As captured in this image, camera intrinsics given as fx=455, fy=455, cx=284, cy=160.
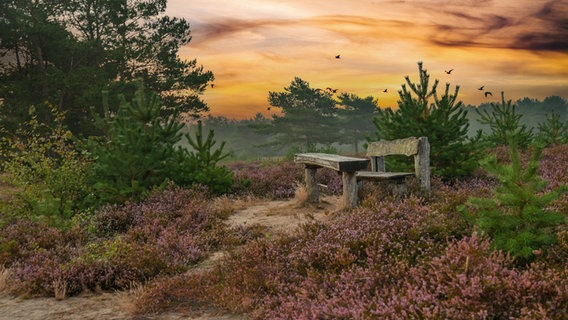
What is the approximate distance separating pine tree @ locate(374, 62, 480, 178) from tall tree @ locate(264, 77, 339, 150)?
50.1 meters

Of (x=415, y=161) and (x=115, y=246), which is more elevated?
(x=415, y=161)

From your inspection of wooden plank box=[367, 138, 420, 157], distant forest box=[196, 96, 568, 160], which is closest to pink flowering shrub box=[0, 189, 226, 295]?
wooden plank box=[367, 138, 420, 157]

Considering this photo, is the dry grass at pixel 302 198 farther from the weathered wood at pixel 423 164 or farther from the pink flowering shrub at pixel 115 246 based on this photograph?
the weathered wood at pixel 423 164

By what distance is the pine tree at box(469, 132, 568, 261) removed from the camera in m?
4.77

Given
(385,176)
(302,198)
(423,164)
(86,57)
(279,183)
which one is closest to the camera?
(385,176)

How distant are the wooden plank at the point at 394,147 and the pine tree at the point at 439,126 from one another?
1.10 m

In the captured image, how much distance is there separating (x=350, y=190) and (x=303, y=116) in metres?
53.8

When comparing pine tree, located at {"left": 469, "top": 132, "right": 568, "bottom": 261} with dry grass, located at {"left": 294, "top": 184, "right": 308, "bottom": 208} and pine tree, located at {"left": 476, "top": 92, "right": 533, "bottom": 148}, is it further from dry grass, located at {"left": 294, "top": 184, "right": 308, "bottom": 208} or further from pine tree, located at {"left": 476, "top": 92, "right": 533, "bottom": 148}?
pine tree, located at {"left": 476, "top": 92, "right": 533, "bottom": 148}

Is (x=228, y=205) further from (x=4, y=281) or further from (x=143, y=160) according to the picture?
(x=4, y=281)

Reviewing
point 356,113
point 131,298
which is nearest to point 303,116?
point 356,113

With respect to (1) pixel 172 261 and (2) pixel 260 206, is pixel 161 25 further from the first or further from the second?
(1) pixel 172 261

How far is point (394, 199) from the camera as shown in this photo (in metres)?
9.16

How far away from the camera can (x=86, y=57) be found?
31.9 meters

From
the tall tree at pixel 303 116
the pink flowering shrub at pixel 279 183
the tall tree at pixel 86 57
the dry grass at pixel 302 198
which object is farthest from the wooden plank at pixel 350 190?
the tall tree at pixel 303 116
